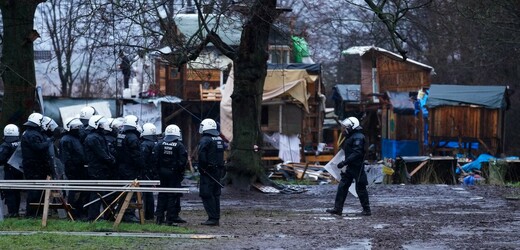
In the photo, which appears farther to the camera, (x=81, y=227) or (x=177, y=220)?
(x=177, y=220)

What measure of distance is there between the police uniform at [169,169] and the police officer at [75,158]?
5.77 feet

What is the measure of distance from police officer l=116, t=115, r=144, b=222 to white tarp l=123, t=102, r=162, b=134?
21.1 meters

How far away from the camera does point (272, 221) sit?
699 inches

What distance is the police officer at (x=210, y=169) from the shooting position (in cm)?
1664

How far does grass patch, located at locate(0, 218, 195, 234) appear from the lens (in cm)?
1520

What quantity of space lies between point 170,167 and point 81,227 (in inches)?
83.1

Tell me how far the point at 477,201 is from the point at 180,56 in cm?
798

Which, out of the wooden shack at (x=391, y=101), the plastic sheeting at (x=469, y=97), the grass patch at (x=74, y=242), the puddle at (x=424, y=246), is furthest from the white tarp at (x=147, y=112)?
the puddle at (x=424, y=246)

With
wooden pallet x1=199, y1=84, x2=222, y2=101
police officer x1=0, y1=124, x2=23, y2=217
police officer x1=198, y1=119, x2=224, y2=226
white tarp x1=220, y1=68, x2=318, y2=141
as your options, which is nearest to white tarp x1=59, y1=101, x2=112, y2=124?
wooden pallet x1=199, y1=84, x2=222, y2=101

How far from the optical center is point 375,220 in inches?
711

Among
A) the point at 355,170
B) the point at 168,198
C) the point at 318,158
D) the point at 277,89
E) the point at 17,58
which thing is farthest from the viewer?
the point at 318,158

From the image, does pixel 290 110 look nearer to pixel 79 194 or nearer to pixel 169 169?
pixel 79 194

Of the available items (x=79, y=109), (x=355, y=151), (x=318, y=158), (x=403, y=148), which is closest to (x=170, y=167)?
(x=355, y=151)

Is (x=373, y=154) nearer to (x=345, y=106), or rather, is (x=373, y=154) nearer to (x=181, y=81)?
(x=345, y=106)
